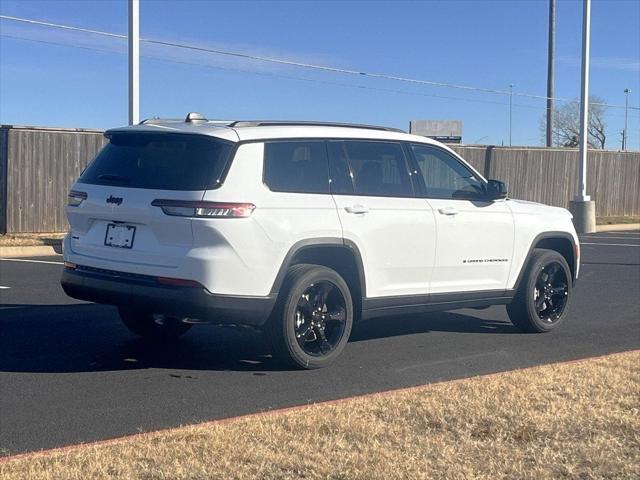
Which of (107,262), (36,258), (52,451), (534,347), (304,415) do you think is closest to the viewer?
(52,451)

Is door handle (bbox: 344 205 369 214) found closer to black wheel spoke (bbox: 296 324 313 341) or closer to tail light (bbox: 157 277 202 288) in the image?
black wheel spoke (bbox: 296 324 313 341)

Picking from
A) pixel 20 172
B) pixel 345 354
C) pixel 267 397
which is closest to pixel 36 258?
pixel 20 172

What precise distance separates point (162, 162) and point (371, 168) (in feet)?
5.96

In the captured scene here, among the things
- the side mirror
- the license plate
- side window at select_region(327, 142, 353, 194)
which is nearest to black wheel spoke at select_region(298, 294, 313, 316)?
side window at select_region(327, 142, 353, 194)

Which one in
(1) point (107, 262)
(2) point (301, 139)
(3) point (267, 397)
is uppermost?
(2) point (301, 139)

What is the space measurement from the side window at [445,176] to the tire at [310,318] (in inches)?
57.9

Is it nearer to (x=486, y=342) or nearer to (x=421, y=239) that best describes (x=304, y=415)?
(x=421, y=239)

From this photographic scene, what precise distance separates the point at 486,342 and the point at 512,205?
4.35 ft

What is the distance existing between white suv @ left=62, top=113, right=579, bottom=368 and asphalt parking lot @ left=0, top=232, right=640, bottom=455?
39cm

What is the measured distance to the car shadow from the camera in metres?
7.23

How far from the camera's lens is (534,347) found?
27.4ft

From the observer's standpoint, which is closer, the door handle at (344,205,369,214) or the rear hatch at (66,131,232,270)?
the rear hatch at (66,131,232,270)

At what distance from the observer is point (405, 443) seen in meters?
5.05

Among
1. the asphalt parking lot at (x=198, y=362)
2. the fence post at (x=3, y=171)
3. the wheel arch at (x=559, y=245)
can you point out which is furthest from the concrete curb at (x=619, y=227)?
the wheel arch at (x=559, y=245)
